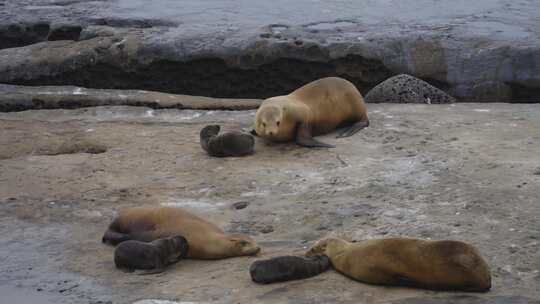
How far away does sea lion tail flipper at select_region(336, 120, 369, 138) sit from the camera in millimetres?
8372

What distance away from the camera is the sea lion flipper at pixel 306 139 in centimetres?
799

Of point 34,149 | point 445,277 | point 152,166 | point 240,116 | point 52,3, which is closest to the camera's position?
point 445,277

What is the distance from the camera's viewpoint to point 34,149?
810 centimetres

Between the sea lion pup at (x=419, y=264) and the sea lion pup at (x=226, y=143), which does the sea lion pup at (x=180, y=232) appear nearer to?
the sea lion pup at (x=419, y=264)

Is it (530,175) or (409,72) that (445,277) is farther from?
(409,72)

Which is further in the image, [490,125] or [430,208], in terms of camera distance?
[490,125]

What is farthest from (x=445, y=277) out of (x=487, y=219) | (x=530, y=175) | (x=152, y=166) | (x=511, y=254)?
(x=152, y=166)

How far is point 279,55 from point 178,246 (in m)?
4.96

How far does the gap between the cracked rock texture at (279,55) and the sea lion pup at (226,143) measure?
2475 millimetres

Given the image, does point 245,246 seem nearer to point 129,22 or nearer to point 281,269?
point 281,269

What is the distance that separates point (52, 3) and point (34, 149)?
14.4ft

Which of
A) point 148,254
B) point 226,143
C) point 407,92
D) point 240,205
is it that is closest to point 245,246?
point 148,254

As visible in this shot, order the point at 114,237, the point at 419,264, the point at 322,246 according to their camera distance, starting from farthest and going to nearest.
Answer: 1. the point at 114,237
2. the point at 322,246
3. the point at 419,264

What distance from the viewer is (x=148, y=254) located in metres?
5.36
